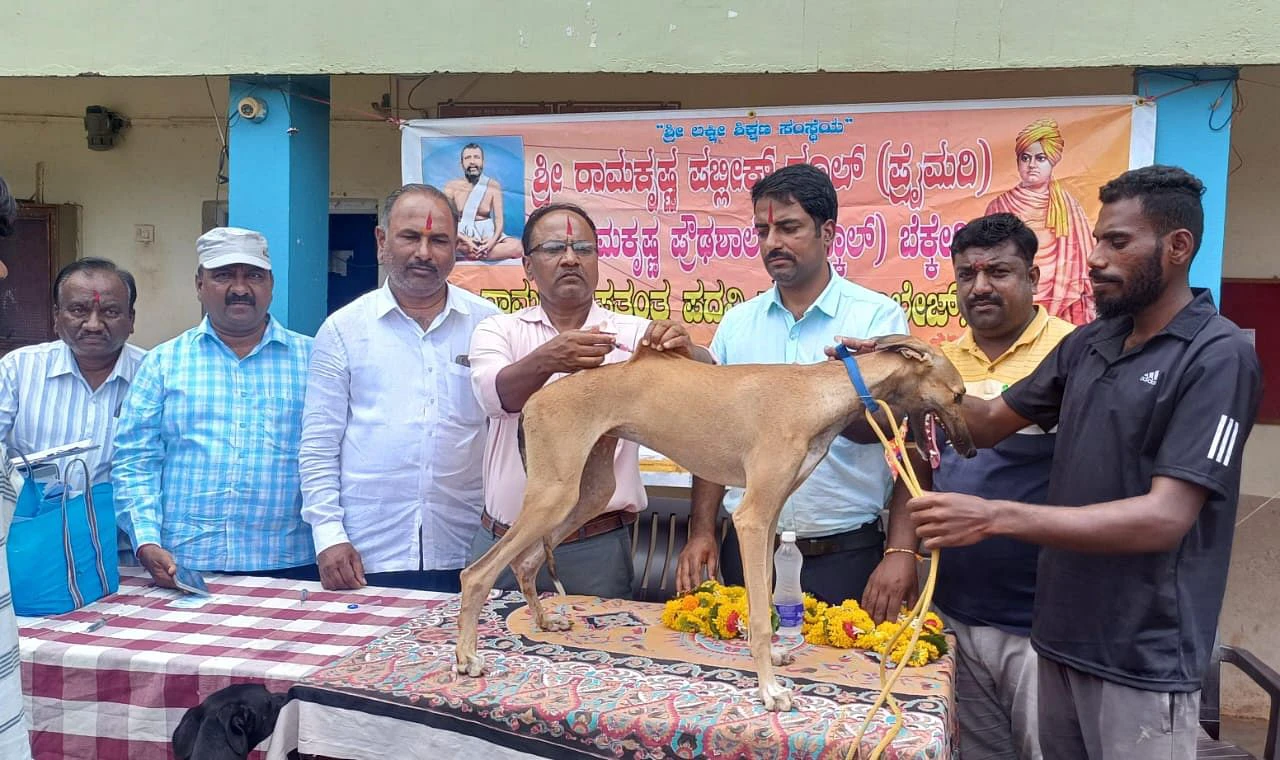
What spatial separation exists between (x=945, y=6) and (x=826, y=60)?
600 millimetres

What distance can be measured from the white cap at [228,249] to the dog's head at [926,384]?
243 centimetres

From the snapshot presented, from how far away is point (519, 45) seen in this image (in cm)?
511

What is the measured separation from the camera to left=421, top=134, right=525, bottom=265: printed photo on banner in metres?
5.33

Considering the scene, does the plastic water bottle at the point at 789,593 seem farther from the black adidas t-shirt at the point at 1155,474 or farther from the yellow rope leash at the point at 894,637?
the black adidas t-shirt at the point at 1155,474

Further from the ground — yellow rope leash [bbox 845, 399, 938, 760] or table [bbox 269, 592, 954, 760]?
yellow rope leash [bbox 845, 399, 938, 760]

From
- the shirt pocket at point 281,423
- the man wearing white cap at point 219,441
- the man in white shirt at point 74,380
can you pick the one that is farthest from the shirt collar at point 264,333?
the man in white shirt at point 74,380

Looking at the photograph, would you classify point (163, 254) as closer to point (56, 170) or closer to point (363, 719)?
point (56, 170)

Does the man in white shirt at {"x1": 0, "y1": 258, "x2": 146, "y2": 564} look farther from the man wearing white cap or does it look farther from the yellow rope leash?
the yellow rope leash

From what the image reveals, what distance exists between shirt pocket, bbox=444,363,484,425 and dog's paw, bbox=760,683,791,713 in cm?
171

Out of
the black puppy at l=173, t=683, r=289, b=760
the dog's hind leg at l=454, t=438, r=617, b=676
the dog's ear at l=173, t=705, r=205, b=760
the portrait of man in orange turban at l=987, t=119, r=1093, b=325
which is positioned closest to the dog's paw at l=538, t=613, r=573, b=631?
the dog's hind leg at l=454, t=438, r=617, b=676

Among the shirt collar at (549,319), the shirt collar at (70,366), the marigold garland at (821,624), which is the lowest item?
the marigold garland at (821,624)

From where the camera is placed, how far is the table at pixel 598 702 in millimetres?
2311

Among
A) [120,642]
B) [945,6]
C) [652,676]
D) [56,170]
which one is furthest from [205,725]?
[56,170]

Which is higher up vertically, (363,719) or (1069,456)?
(1069,456)
